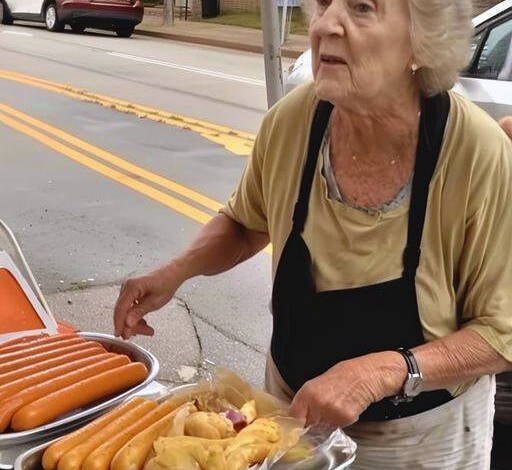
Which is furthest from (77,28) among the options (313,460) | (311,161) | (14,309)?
(313,460)

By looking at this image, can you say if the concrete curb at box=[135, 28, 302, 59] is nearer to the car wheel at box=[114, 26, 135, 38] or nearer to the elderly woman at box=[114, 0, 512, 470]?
the car wheel at box=[114, 26, 135, 38]

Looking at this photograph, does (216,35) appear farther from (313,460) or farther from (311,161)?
(313,460)

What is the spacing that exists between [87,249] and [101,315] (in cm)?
110

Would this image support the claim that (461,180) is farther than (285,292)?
No

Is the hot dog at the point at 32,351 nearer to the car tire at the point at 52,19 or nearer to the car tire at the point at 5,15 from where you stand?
the car tire at the point at 52,19

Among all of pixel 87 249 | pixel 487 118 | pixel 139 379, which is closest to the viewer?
pixel 487 118

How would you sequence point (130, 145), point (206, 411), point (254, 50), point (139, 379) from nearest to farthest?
point (206, 411) < point (139, 379) < point (130, 145) < point (254, 50)

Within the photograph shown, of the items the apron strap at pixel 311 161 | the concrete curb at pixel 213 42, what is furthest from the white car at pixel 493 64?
the concrete curb at pixel 213 42

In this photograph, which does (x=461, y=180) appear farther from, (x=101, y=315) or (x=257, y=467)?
(x=101, y=315)

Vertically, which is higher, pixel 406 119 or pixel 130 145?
pixel 406 119

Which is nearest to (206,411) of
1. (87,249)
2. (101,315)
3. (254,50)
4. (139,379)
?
(139,379)

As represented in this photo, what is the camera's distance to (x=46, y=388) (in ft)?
5.80

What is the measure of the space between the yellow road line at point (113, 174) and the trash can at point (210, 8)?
689 inches

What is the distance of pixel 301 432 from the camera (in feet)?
5.14
